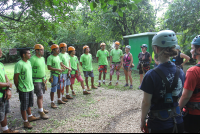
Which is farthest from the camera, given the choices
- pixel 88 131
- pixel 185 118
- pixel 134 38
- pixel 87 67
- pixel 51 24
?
pixel 134 38

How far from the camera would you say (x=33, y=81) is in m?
4.27

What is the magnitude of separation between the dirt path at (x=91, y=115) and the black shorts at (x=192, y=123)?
5.27 ft

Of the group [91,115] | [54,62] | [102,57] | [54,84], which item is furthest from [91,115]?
[102,57]

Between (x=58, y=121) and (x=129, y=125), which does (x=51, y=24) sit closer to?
(x=58, y=121)

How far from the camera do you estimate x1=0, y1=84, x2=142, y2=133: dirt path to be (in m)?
3.73

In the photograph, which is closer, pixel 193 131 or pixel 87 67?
pixel 193 131

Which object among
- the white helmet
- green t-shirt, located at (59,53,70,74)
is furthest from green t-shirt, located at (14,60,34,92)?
the white helmet

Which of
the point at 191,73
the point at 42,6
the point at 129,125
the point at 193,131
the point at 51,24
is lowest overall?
the point at 129,125

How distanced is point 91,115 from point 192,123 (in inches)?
112

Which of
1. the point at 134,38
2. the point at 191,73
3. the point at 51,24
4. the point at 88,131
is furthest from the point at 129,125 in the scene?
the point at 134,38

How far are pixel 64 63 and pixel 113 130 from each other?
304cm

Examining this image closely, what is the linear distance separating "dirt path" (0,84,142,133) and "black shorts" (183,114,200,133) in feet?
5.27

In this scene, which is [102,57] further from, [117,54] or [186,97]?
[186,97]

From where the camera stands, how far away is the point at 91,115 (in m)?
4.45
